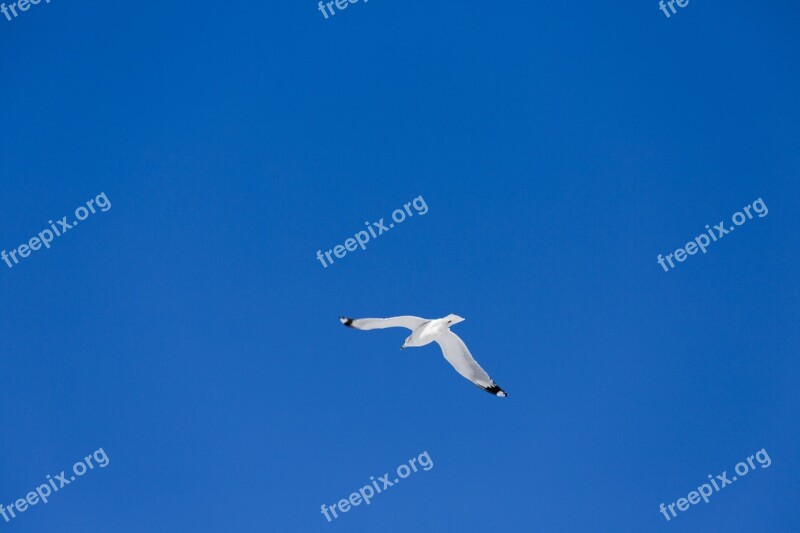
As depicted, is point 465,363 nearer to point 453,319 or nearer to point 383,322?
point 453,319

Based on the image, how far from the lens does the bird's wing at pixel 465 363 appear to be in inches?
708

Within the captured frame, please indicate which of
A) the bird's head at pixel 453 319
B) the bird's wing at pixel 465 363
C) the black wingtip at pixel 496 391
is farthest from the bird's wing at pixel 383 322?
the black wingtip at pixel 496 391

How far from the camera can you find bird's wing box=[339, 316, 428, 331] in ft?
A: 57.3

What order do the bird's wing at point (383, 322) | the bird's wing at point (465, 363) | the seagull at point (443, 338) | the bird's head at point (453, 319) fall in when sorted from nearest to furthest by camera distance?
the bird's head at point (453, 319) → the seagull at point (443, 338) → the bird's wing at point (383, 322) → the bird's wing at point (465, 363)

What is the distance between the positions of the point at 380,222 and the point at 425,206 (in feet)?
2.81

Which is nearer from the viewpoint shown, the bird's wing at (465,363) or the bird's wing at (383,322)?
the bird's wing at (383,322)

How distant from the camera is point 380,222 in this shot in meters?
19.0

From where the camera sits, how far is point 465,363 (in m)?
18.2

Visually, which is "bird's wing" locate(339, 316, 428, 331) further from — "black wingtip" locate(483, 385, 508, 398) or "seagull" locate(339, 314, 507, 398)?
"black wingtip" locate(483, 385, 508, 398)

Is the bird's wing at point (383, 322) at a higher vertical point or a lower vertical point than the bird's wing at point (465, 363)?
higher

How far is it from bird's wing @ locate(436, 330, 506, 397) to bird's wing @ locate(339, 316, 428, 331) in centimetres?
59

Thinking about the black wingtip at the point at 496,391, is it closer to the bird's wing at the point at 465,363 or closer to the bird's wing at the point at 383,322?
the bird's wing at the point at 465,363

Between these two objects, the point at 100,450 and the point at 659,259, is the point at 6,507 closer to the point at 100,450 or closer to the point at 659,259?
the point at 100,450

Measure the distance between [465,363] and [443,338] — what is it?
72 cm
